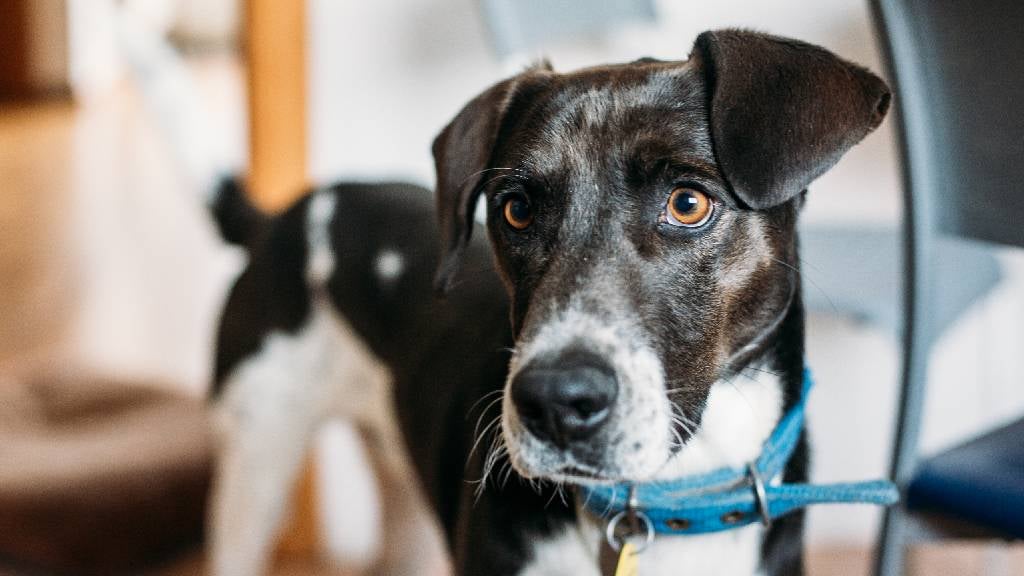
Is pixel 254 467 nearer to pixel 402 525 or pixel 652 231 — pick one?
pixel 402 525

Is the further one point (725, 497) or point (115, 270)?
point (115, 270)

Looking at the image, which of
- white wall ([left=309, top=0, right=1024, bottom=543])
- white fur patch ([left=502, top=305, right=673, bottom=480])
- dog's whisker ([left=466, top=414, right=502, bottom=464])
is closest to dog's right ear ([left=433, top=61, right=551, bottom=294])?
dog's whisker ([left=466, top=414, right=502, bottom=464])

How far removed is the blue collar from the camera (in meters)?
1.42

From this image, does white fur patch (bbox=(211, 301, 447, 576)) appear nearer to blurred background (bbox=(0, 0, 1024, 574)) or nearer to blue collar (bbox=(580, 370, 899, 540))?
blurred background (bbox=(0, 0, 1024, 574))

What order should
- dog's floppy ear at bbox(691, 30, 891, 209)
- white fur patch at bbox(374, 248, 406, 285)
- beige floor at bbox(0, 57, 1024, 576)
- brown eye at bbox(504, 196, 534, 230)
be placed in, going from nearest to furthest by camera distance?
dog's floppy ear at bbox(691, 30, 891, 209) → brown eye at bbox(504, 196, 534, 230) → white fur patch at bbox(374, 248, 406, 285) → beige floor at bbox(0, 57, 1024, 576)

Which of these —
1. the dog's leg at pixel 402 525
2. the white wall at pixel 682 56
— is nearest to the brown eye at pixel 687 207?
the dog's leg at pixel 402 525

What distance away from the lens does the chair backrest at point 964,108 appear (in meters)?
1.44

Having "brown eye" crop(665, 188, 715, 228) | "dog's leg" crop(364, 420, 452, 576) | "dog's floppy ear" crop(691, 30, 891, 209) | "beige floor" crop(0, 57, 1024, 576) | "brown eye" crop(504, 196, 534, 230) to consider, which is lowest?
"beige floor" crop(0, 57, 1024, 576)

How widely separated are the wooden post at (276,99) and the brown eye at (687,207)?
160 centimetres

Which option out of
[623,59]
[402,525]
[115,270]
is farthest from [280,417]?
[115,270]

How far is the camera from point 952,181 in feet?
5.24

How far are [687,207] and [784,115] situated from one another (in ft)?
0.49

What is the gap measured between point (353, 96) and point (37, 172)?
4812mm

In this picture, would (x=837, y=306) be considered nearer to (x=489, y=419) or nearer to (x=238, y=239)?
(x=489, y=419)
